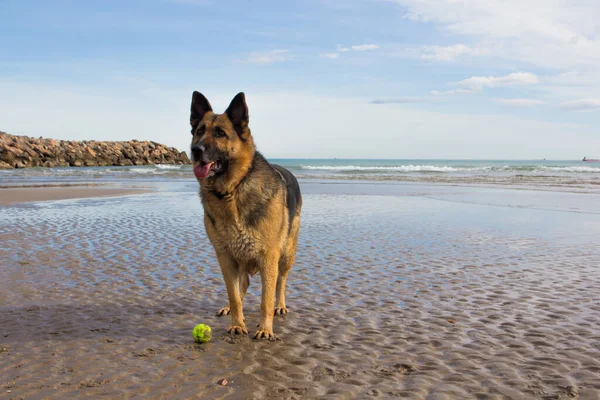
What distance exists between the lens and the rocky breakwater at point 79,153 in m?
52.4

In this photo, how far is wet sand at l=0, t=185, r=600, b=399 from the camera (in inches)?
150

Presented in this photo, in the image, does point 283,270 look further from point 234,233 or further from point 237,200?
point 237,200

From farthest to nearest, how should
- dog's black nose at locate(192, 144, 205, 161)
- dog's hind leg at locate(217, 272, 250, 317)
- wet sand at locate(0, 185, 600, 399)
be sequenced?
dog's hind leg at locate(217, 272, 250, 317) → dog's black nose at locate(192, 144, 205, 161) → wet sand at locate(0, 185, 600, 399)

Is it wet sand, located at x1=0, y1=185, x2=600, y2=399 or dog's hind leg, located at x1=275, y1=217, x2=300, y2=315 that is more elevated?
dog's hind leg, located at x1=275, y1=217, x2=300, y2=315

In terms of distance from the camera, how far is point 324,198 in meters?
20.3

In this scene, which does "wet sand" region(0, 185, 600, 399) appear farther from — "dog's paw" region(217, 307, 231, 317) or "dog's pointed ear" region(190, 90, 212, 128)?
"dog's pointed ear" region(190, 90, 212, 128)

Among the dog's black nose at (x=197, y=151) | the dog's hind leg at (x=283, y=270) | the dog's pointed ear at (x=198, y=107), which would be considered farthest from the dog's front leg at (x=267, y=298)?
the dog's pointed ear at (x=198, y=107)

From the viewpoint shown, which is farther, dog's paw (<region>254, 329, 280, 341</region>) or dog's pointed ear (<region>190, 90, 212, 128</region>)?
dog's pointed ear (<region>190, 90, 212, 128</region>)

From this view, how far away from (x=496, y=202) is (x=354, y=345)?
15.7m

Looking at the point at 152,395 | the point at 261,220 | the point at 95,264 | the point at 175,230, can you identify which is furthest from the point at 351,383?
the point at 175,230

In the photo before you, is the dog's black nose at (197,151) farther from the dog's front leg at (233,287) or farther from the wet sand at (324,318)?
the wet sand at (324,318)

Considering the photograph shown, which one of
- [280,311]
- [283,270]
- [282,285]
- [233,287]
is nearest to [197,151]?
[233,287]

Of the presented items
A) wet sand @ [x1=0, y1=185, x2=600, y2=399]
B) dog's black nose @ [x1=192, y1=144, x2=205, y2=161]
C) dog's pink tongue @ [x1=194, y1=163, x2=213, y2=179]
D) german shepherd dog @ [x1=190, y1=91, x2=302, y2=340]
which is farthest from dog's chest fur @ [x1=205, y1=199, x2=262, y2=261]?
wet sand @ [x1=0, y1=185, x2=600, y2=399]

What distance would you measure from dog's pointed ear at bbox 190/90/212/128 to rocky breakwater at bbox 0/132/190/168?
5265 centimetres
